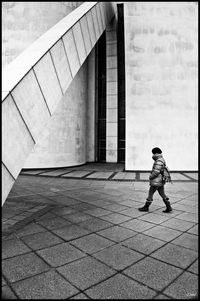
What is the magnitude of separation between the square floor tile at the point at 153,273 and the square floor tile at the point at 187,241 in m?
0.84

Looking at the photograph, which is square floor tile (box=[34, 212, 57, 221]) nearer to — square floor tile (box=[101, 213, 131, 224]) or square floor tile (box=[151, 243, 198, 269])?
square floor tile (box=[101, 213, 131, 224])

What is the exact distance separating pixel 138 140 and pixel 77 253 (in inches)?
412

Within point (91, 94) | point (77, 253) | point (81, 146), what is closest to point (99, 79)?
point (91, 94)

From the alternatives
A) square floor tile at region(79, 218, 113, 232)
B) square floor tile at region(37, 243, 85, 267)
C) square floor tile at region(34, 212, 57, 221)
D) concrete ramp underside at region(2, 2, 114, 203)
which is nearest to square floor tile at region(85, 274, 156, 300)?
square floor tile at region(37, 243, 85, 267)

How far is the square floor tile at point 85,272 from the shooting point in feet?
9.38

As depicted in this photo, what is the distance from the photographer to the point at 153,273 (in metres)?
3.06

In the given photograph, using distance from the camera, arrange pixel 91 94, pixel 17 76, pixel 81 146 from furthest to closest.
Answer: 1. pixel 91 94
2. pixel 81 146
3. pixel 17 76

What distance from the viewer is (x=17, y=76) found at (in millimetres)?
4094

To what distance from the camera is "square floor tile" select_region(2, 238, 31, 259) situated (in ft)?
11.8

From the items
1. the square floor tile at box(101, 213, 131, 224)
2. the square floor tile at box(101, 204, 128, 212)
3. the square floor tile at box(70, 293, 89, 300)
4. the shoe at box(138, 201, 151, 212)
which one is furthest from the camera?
the square floor tile at box(101, 204, 128, 212)

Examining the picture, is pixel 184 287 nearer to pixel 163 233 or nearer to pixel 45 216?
pixel 163 233

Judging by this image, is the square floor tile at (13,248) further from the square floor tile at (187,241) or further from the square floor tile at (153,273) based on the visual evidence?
the square floor tile at (187,241)

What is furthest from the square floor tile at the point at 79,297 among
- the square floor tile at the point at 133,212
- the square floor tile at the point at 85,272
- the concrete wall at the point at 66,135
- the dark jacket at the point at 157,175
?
the concrete wall at the point at 66,135

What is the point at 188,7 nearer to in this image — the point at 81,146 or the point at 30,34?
the point at 30,34
